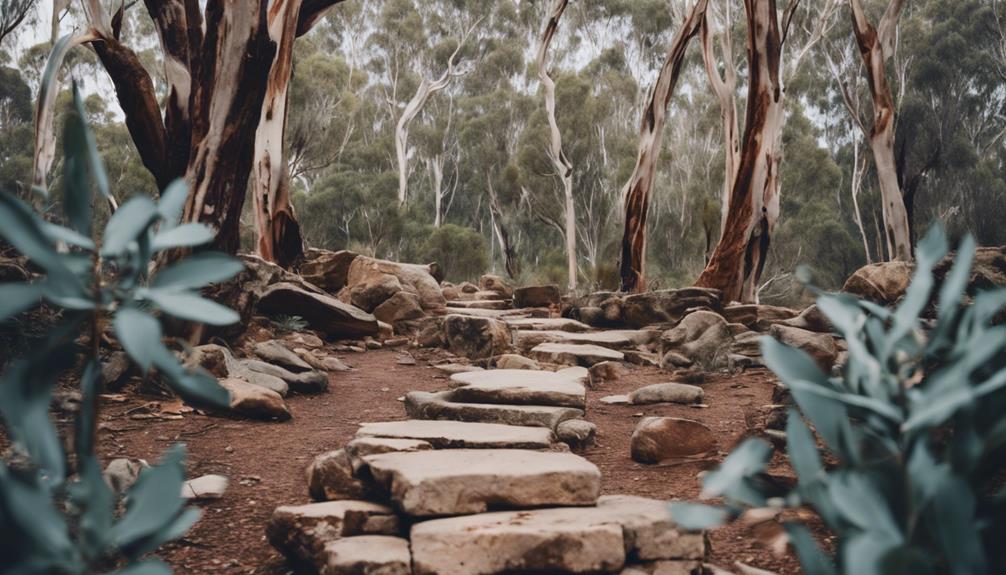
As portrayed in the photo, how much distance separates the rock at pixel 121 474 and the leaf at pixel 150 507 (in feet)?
5.37

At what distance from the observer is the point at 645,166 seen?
1030 cm

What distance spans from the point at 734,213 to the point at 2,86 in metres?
22.5

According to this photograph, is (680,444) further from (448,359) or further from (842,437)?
(448,359)

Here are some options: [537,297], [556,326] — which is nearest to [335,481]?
[556,326]

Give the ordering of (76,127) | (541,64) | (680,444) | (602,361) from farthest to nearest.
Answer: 1. (541,64)
2. (602,361)
3. (680,444)
4. (76,127)

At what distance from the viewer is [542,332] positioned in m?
6.79

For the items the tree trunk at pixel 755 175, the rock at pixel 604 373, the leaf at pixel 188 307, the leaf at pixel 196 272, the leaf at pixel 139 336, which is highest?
the tree trunk at pixel 755 175

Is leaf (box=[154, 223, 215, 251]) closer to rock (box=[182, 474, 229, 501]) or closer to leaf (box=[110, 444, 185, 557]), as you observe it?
leaf (box=[110, 444, 185, 557])

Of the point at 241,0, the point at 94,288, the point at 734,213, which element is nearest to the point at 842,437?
the point at 94,288

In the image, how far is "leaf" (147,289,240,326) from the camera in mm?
644

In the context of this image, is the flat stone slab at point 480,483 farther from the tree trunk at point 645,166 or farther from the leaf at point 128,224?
the tree trunk at point 645,166

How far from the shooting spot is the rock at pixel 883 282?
5.98 metres

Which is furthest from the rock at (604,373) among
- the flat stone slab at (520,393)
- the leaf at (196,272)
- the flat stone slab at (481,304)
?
the flat stone slab at (481,304)

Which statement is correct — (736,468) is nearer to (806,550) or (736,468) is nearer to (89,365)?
(806,550)
